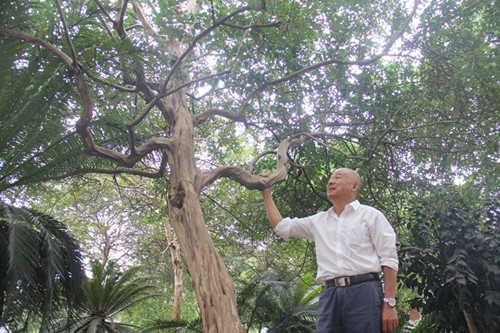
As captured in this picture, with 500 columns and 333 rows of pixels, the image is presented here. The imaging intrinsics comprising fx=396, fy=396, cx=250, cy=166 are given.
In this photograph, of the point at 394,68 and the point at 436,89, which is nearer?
the point at 436,89

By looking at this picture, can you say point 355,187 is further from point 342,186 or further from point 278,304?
point 278,304

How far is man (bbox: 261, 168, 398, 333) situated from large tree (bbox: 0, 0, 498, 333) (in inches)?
34.6

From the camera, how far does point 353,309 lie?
250cm

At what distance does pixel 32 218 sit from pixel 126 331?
14.3ft

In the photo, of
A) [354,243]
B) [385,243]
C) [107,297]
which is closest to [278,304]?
[107,297]

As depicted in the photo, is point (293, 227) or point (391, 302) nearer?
point (391, 302)

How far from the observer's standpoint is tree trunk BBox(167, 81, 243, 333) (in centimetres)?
310

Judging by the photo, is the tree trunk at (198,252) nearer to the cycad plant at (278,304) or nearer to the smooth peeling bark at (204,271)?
the smooth peeling bark at (204,271)

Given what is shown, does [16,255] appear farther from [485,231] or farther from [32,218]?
[485,231]

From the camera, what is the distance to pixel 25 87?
4.01m

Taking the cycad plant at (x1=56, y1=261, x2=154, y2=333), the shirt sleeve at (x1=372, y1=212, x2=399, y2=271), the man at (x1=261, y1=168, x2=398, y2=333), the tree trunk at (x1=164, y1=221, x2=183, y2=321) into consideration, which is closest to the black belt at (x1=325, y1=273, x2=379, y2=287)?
the man at (x1=261, y1=168, x2=398, y2=333)

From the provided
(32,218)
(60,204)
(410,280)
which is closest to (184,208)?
(32,218)

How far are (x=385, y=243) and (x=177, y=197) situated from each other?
1867 mm

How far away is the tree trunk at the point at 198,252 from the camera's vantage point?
10.2ft
